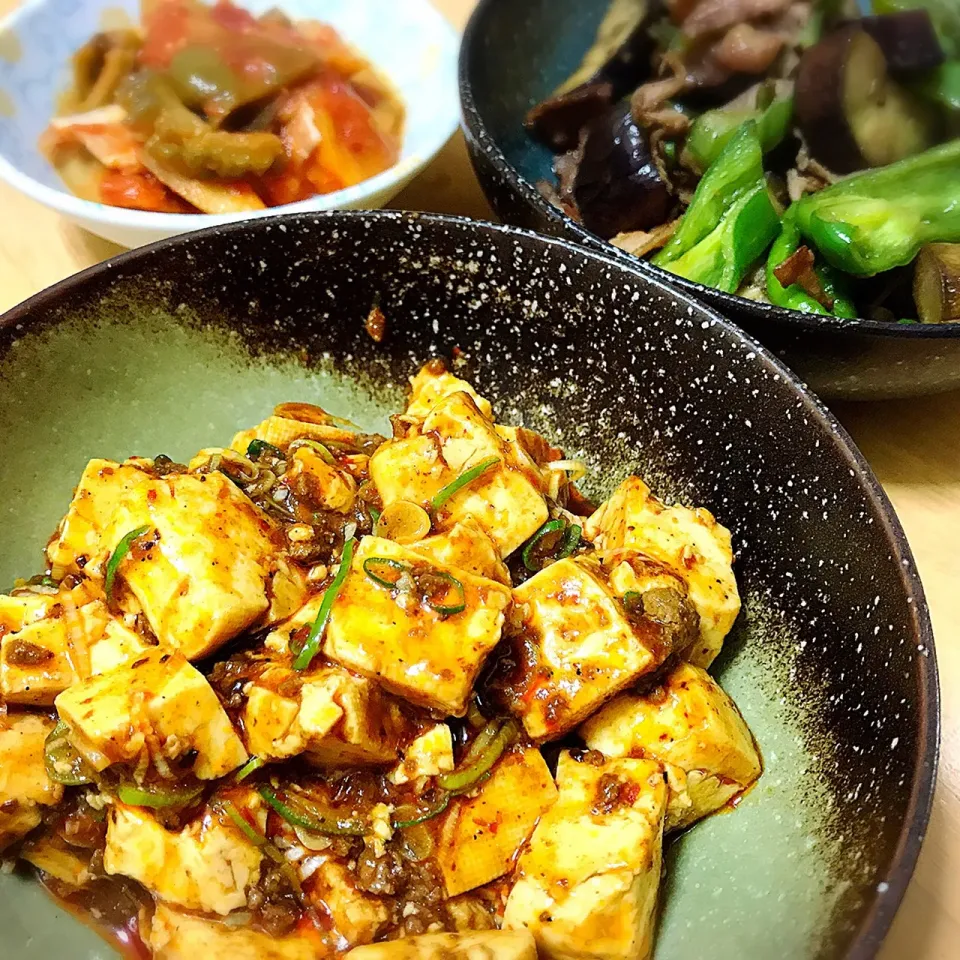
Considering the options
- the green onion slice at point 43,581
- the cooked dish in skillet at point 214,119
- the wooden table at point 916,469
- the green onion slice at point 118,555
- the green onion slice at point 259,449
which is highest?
the cooked dish in skillet at point 214,119

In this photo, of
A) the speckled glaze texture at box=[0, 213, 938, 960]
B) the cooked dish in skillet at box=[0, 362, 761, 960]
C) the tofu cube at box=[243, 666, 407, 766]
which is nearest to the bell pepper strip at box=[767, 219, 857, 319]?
the speckled glaze texture at box=[0, 213, 938, 960]

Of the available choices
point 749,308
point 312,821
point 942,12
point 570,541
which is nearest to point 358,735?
point 312,821

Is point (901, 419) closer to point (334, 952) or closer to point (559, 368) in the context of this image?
point (559, 368)

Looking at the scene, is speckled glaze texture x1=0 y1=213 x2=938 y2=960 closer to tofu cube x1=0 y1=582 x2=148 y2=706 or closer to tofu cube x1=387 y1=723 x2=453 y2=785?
tofu cube x1=0 y1=582 x2=148 y2=706

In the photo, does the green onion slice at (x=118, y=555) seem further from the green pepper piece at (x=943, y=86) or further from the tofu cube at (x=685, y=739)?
the green pepper piece at (x=943, y=86)

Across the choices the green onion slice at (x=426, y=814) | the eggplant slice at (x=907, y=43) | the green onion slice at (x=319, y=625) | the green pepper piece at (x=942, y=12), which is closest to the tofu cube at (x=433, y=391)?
the green onion slice at (x=319, y=625)

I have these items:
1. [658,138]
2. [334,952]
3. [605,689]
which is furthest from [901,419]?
[334,952]

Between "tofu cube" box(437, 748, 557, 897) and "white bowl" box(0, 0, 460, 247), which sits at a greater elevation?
"white bowl" box(0, 0, 460, 247)
